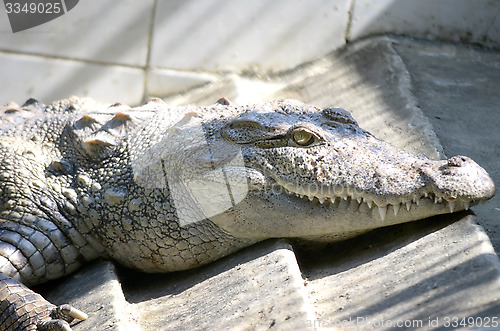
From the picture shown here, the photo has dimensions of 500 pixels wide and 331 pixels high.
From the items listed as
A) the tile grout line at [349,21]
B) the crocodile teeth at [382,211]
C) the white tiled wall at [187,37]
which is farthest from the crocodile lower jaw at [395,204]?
the tile grout line at [349,21]

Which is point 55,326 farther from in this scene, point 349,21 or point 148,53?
point 349,21

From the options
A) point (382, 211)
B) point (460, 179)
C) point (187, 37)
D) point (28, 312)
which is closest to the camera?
point (460, 179)

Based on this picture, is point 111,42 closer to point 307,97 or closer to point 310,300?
point 307,97

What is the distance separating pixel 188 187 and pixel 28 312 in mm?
1154

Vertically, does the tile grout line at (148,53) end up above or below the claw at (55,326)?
above

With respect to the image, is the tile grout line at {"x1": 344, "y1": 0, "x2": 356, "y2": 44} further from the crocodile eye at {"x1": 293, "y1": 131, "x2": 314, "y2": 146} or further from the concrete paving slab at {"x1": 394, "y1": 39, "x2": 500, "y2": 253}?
the crocodile eye at {"x1": 293, "y1": 131, "x2": 314, "y2": 146}

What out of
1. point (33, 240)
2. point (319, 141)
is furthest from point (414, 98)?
point (33, 240)

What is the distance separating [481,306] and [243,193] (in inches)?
58.2

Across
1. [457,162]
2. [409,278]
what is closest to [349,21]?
[457,162]

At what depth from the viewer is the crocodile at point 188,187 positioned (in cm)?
371

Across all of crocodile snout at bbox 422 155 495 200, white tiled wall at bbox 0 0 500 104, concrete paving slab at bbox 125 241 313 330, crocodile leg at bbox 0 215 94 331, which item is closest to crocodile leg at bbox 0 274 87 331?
crocodile leg at bbox 0 215 94 331

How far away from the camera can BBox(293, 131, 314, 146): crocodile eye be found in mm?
3842

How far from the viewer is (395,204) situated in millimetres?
3643

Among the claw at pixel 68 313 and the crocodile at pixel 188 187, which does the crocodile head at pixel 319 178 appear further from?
the claw at pixel 68 313
